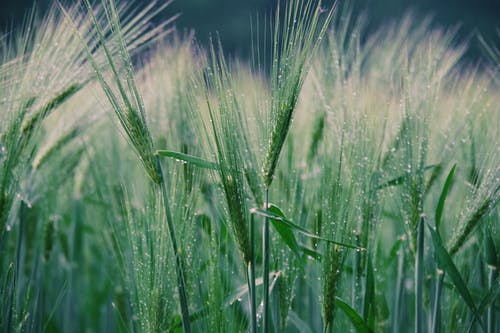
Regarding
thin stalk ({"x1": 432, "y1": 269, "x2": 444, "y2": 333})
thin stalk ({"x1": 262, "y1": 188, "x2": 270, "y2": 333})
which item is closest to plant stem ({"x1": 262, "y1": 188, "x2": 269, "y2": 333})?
thin stalk ({"x1": 262, "y1": 188, "x2": 270, "y2": 333})

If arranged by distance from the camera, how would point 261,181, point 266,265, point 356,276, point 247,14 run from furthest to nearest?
point 247,14 → point 356,276 → point 261,181 → point 266,265

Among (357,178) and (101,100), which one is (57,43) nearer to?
(101,100)

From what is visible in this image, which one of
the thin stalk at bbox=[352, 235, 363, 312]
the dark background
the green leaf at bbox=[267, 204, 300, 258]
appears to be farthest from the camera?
the dark background

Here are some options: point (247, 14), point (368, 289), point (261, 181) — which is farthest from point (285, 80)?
point (247, 14)

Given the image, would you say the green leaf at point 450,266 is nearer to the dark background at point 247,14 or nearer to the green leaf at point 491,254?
the green leaf at point 491,254

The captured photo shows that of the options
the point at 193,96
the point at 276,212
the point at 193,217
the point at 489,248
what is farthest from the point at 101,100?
the point at 489,248

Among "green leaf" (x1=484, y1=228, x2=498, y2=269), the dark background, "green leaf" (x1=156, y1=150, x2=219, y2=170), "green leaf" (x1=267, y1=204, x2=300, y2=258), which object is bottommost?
"green leaf" (x1=484, y1=228, x2=498, y2=269)

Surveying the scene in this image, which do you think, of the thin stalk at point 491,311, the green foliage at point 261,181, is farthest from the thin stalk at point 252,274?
the thin stalk at point 491,311

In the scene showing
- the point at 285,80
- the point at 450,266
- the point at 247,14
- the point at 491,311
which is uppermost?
the point at 247,14

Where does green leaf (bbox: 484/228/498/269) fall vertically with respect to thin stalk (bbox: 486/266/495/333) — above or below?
above

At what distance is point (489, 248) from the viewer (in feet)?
4.14

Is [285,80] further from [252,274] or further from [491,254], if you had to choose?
[491,254]

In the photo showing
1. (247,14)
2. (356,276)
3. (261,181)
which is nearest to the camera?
(261,181)

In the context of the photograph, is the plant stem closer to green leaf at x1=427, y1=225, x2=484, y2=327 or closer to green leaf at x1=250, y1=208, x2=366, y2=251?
green leaf at x1=250, y1=208, x2=366, y2=251
